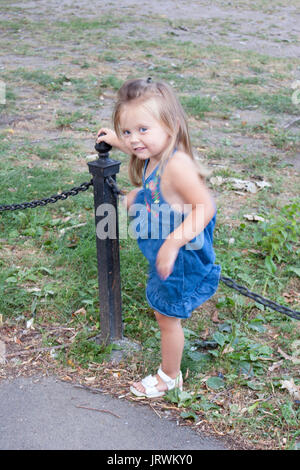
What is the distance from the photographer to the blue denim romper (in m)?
2.36

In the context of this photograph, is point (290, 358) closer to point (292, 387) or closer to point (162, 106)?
point (292, 387)

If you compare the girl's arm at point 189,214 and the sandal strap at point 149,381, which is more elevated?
the girl's arm at point 189,214

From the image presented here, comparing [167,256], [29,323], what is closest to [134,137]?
[167,256]

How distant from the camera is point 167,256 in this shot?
2.18 m

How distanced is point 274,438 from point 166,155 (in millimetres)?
1380

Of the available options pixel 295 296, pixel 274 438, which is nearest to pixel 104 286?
pixel 274 438

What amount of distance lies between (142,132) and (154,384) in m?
1.25

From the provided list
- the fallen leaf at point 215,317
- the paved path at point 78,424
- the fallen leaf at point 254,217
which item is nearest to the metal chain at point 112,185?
the paved path at point 78,424

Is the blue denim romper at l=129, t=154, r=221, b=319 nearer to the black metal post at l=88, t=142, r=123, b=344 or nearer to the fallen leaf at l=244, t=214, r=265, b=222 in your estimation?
the black metal post at l=88, t=142, r=123, b=344

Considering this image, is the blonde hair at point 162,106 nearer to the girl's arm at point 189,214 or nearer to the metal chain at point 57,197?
the girl's arm at point 189,214

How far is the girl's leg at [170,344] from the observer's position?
8.30 ft


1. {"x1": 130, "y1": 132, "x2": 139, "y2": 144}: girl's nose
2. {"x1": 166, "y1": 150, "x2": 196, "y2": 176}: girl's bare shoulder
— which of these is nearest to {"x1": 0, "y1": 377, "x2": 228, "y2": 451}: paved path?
{"x1": 166, "y1": 150, "x2": 196, "y2": 176}: girl's bare shoulder

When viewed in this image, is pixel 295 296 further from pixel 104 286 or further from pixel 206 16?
pixel 206 16

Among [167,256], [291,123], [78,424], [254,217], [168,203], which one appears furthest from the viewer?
[291,123]
